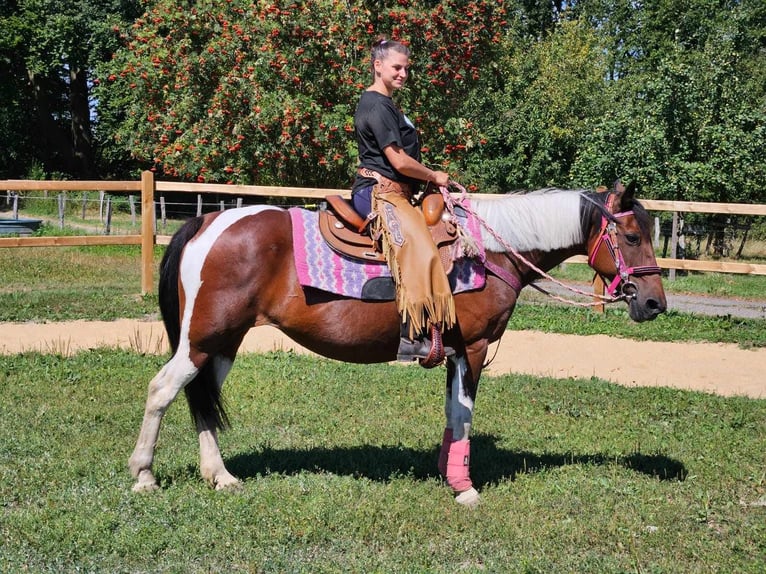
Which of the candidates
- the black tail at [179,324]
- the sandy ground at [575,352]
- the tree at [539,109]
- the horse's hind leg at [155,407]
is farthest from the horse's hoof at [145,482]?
the tree at [539,109]

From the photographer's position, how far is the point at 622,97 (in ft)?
104

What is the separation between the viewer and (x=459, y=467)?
5.14 m

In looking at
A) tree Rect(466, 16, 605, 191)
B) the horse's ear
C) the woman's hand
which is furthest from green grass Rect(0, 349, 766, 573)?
tree Rect(466, 16, 605, 191)

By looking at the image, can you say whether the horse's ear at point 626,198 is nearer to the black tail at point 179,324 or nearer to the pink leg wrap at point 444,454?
the pink leg wrap at point 444,454

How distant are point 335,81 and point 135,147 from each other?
45.3 ft

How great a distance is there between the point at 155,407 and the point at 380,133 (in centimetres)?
217

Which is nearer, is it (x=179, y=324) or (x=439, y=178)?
(x=439, y=178)

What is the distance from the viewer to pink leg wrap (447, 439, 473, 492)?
5.14 meters

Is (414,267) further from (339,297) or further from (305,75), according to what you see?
(305,75)

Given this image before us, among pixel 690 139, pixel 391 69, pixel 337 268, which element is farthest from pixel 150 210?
pixel 690 139

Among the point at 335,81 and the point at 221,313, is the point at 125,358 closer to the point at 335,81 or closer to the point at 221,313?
the point at 221,313

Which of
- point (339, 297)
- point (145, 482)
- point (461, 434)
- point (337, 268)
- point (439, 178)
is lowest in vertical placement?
point (145, 482)

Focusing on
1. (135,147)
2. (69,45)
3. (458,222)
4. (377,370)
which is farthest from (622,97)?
Result: (458,222)

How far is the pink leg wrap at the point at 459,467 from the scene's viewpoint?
16.9 ft
